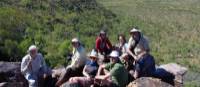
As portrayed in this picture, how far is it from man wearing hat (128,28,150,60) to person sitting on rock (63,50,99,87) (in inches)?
47.7

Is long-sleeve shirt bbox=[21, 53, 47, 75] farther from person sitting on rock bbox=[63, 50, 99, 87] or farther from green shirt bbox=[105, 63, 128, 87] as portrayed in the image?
green shirt bbox=[105, 63, 128, 87]

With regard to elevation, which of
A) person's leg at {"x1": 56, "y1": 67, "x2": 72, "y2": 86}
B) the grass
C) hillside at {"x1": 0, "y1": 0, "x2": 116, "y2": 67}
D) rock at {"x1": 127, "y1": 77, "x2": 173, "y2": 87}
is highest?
rock at {"x1": 127, "y1": 77, "x2": 173, "y2": 87}

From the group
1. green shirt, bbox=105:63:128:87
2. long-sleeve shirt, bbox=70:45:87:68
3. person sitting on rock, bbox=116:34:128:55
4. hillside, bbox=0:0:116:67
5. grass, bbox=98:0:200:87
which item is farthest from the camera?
grass, bbox=98:0:200:87

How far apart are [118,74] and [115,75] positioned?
0.09 m

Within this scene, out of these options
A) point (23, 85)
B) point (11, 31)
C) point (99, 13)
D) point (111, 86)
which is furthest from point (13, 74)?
point (99, 13)

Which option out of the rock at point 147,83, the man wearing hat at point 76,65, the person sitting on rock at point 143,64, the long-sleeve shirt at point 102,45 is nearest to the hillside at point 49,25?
the long-sleeve shirt at point 102,45

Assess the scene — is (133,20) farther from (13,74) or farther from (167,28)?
(13,74)

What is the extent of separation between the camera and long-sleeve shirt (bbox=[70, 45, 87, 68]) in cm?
1683

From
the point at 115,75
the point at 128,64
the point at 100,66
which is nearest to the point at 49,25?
the point at 128,64

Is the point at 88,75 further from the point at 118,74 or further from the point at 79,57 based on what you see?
the point at 118,74

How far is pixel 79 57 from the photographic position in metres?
16.8

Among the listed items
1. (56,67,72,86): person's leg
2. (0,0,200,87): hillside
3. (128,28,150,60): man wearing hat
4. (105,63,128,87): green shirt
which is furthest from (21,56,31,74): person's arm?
(0,0,200,87): hillside

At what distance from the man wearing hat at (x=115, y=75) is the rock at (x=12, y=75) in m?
3.02

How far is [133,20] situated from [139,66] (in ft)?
257
